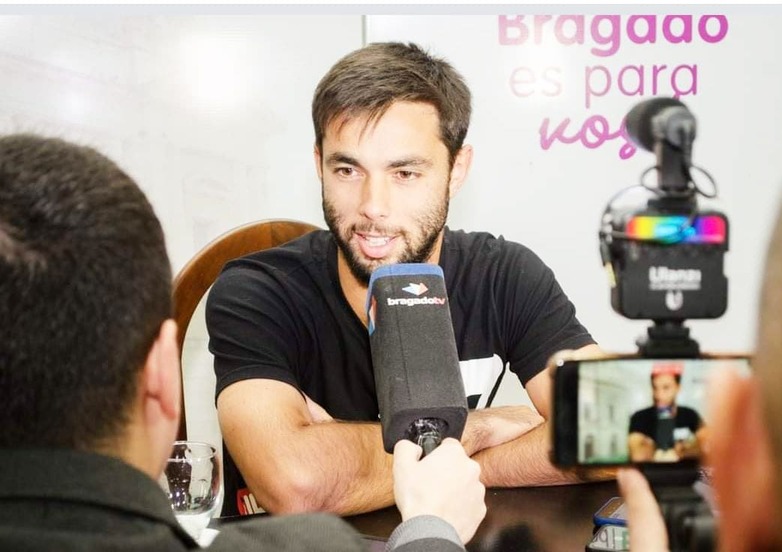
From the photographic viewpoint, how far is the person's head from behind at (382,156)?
1.91 m

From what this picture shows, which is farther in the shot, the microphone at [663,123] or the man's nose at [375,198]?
the man's nose at [375,198]

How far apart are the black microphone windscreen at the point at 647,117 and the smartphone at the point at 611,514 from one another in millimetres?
655

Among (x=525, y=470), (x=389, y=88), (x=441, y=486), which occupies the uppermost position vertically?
(x=389, y=88)

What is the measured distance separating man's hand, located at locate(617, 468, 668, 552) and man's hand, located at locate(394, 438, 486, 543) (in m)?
0.30

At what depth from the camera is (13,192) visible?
0.79 m

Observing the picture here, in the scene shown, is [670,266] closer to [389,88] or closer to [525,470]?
[525,470]

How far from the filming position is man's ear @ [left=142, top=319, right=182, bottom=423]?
861mm

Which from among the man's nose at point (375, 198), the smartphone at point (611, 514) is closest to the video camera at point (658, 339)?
the smartphone at point (611, 514)

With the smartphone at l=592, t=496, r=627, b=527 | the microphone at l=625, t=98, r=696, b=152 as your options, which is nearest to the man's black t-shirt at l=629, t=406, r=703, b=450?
the microphone at l=625, t=98, r=696, b=152

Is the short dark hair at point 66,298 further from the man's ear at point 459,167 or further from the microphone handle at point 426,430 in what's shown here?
the man's ear at point 459,167

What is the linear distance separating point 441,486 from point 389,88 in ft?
3.59

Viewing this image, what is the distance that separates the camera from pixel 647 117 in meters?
0.80

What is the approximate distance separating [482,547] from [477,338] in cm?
79

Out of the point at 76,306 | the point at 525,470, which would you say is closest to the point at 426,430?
the point at 525,470
